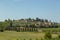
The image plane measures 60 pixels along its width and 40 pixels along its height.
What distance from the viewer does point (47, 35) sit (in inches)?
1626
